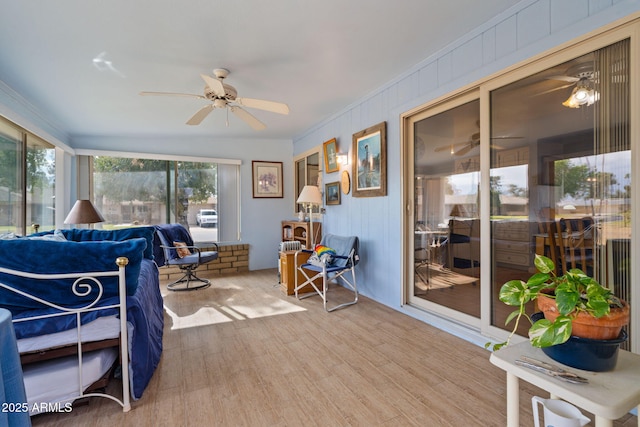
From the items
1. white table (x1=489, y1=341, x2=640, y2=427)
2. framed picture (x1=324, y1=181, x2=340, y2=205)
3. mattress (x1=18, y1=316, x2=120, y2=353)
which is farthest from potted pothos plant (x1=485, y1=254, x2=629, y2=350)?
framed picture (x1=324, y1=181, x2=340, y2=205)

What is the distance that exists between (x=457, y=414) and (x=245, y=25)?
9.55 ft

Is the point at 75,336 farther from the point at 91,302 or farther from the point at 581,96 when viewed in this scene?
the point at 581,96

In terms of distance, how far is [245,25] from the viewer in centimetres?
217

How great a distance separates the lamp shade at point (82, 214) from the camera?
3605 millimetres

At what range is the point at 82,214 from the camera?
3.65 metres

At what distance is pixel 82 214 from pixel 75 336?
2.71m

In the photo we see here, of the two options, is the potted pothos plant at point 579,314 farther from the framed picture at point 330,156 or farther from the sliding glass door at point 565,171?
the framed picture at point 330,156

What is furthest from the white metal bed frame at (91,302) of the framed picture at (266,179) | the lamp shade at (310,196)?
the framed picture at (266,179)

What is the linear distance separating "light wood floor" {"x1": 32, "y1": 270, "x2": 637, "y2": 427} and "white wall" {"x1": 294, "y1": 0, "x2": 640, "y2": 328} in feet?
2.57

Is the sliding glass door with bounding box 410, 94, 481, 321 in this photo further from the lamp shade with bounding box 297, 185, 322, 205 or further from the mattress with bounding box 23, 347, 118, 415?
the mattress with bounding box 23, 347, 118, 415

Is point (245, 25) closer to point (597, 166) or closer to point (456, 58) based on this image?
point (456, 58)

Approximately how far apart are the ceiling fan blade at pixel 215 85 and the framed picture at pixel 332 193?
2.25m

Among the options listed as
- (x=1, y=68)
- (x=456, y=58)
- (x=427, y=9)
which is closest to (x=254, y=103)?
(x=427, y=9)

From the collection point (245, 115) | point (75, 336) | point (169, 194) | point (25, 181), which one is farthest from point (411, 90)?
point (25, 181)
